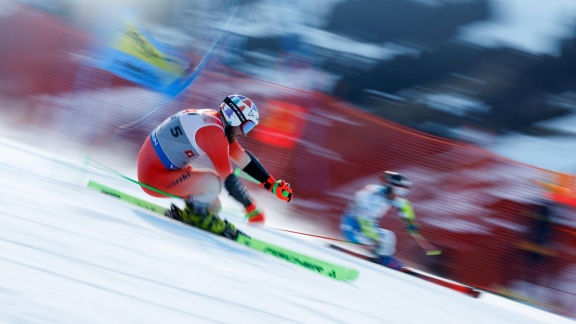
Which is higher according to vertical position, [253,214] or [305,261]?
[253,214]

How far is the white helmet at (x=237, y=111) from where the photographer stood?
18.7 ft

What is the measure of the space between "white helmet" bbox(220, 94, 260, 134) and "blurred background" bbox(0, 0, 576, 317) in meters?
3.54

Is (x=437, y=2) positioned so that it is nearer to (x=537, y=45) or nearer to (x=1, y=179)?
(x=537, y=45)

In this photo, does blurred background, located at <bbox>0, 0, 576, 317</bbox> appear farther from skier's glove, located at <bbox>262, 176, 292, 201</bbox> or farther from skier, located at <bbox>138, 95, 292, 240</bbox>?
skier's glove, located at <bbox>262, 176, 292, 201</bbox>

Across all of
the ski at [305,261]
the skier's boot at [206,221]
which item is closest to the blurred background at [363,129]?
the skier's boot at [206,221]

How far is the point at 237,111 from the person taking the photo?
572cm

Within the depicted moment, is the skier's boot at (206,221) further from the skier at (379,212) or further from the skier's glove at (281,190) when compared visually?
the skier at (379,212)

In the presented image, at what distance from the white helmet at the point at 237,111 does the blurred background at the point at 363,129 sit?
3.54 metres

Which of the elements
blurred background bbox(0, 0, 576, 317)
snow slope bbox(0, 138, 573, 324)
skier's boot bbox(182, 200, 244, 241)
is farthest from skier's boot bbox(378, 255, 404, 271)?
skier's boot bbox(182, 200, 244, 241)

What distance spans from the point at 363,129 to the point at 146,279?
24.4 ft

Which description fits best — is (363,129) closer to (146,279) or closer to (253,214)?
(253,214)

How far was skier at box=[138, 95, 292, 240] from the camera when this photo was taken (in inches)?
218

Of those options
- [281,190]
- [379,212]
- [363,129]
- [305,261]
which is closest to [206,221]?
[281,190]

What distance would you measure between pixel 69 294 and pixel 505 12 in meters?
20.9
